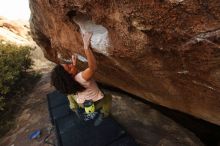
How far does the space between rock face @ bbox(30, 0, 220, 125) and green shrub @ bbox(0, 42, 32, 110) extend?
452 cm

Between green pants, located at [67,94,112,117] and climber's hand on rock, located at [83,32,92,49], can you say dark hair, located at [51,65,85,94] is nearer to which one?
climber's hand on rock, located at [83,32,92,49]

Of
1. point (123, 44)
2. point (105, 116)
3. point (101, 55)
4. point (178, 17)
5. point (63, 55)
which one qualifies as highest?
point (178, 17)

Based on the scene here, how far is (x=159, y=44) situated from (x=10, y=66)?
7844 millimetres

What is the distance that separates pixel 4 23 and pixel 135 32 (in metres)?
13.9

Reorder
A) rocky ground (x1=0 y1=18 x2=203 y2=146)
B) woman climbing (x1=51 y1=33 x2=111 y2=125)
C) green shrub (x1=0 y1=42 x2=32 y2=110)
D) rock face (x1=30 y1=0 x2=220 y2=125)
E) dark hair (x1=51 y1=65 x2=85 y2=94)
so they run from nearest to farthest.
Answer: rock face (x1=30 y1=0 x2=220 y2=125) < woman climbing (x1=51 y1=33 x2=111 y2=125) < dark hair (x1=51 y1=65 x2=85 y2=94) < rocky ground (x1=0 y1=18 x2=203 y2=146) < green shrub (x1=0 y1=42 x2=32 y2=110)

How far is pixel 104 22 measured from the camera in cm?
375

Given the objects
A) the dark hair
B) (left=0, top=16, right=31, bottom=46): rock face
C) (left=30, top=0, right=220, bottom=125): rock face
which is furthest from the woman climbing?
(left=0, top=16, right=31, bottom=46): rock face

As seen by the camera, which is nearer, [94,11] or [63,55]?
[94,11]

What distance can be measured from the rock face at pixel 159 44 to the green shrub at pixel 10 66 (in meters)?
4.52

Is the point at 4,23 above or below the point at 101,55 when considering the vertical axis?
below

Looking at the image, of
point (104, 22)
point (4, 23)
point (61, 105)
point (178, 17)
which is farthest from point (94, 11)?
point (4, 23)

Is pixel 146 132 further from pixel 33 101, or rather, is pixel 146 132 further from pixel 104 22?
pixel 33 101

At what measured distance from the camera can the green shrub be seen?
9.00 metres

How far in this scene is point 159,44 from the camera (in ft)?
11.0
